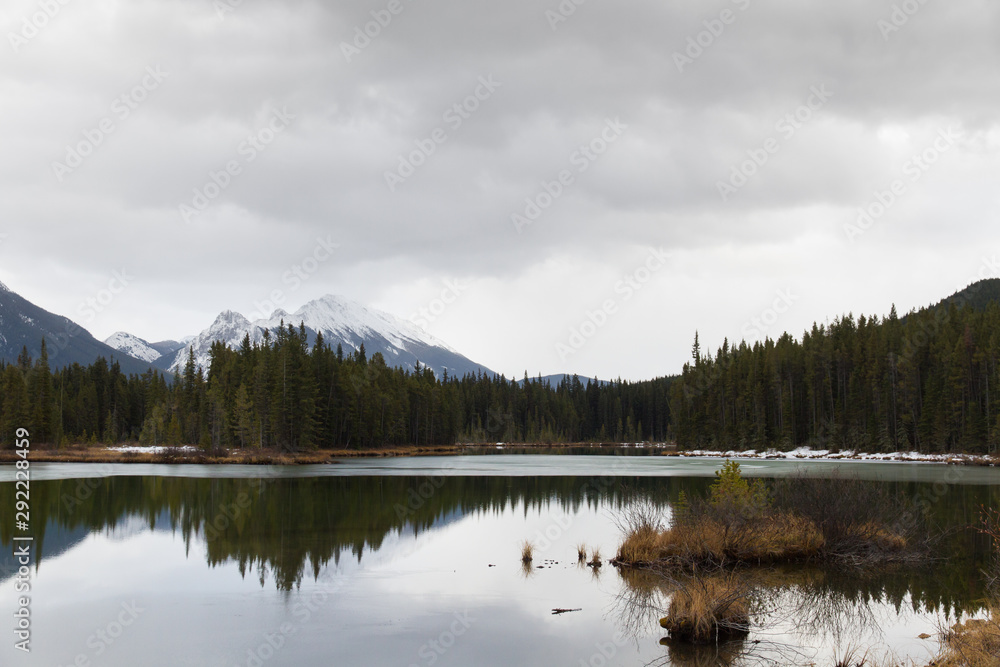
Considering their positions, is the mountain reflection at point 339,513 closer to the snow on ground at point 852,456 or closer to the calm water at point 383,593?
the calm water at point 383,593

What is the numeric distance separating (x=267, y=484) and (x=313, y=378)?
47883 millimetres

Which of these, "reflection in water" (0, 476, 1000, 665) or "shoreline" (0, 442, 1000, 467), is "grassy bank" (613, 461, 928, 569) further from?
"shoreline" (0, 442, 1000, 467)

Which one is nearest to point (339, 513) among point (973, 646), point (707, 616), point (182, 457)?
point (707, 616)

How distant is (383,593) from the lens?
17938 mm

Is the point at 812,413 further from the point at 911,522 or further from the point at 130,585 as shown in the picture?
the point at 130,585

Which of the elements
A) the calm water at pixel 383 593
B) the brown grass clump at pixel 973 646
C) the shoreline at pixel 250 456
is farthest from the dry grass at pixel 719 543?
the shoreline at pixel 250 456

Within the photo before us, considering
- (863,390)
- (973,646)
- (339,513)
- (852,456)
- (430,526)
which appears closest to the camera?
(973,646)

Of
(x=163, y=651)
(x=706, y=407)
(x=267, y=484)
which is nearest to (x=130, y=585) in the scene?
(x=163, y=651)

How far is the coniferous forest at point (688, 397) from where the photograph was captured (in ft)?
296

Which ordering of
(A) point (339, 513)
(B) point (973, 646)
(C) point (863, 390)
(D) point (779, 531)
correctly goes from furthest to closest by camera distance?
(C) point (863, 390) → (A) point (339, 513) → (D) point (779, 531) → (B) point (973, 646)

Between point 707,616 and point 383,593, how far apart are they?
804cm

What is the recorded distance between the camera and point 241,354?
114 m

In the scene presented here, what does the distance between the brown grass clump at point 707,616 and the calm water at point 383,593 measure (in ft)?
1.37

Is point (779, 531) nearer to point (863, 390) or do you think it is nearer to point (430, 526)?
point (430, 526)
